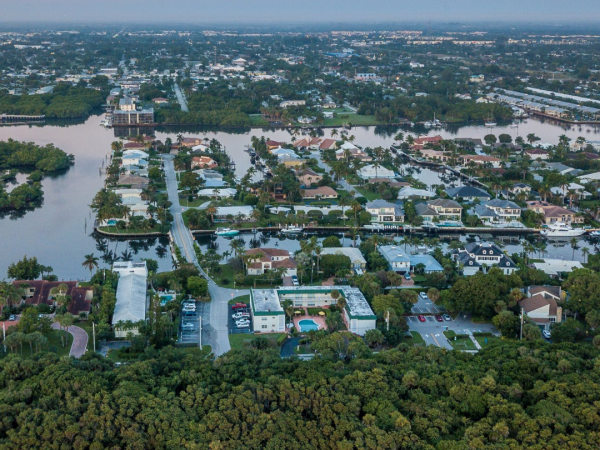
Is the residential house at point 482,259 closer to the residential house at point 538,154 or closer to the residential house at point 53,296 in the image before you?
the residential house at point 53,296

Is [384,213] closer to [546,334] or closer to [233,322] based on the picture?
[546,334]

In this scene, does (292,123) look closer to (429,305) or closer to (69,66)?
(429,305)

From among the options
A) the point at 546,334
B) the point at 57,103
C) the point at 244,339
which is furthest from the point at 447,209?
the point at 57,103

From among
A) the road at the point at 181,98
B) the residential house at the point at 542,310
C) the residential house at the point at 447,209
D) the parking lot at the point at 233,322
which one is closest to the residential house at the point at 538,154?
the residential house at the point at 447,209

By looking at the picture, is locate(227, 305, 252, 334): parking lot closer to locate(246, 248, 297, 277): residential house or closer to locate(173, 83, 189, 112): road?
locate(246, 248, 297, 277): residential house

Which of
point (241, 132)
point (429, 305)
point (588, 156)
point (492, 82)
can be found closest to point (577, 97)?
point (492, 82)

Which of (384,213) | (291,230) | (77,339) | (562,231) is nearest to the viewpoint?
(77,339)
